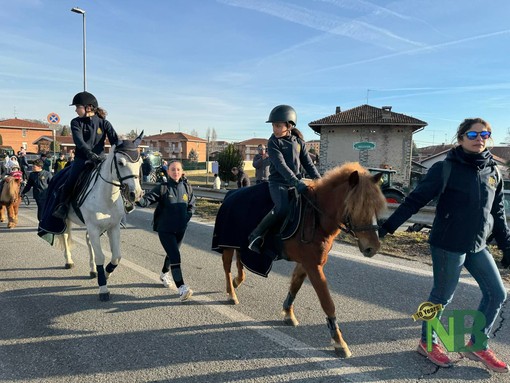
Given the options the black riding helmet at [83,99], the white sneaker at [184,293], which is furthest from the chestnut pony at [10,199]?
the white sneaker at [184,293]

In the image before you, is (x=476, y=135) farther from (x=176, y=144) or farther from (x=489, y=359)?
(x=176, y=144)

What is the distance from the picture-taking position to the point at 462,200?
9.18 ft

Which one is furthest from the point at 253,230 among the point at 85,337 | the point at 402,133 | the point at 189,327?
the point at 402,133

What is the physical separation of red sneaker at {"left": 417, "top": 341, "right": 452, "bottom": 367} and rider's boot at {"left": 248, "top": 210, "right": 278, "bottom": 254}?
6.09 feet

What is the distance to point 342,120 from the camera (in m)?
33.3

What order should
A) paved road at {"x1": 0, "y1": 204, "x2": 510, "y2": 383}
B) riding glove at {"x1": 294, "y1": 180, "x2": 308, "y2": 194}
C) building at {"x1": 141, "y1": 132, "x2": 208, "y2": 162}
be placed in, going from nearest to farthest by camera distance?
paved road at {"x1": 0, "y1": 204, "x2": 510, "y2": 383}
riding glove at {"x1": 294, "y1": 180, "x2": 308, "y2": 194}
building at {"x1": 141, "y1": 132, "x2": 208, "y2": 162}

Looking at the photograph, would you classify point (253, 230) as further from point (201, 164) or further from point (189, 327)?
point (201, 164)

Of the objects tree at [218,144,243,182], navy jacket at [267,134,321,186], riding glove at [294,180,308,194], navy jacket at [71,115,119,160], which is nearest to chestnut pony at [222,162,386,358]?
riding glove at [294,180,308,194]

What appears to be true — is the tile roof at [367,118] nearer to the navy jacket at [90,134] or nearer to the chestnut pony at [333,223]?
the navy jacket at [90,134]

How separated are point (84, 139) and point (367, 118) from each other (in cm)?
3130

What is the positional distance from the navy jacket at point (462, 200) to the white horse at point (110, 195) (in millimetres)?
3265

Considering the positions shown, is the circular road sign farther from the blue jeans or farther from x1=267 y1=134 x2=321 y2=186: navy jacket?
the blue jeans

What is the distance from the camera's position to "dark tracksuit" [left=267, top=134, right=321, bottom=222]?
360 centimetres

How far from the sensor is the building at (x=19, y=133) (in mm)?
70438
